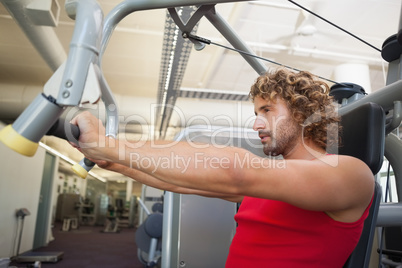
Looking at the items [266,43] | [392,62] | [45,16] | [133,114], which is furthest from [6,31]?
[392,62]

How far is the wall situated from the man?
174 inches

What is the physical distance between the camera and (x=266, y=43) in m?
3.82

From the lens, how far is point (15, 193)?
501 centimetres

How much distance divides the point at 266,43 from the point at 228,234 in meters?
2.80

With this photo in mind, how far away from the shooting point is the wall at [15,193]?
461 cm

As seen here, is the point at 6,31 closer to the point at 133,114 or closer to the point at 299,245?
the point at 133,114

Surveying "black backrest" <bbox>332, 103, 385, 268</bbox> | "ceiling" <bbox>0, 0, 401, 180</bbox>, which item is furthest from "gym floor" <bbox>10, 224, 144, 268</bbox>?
"black backrest" <bbox>332, 103, 385, 268</bbox>

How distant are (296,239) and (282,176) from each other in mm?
280

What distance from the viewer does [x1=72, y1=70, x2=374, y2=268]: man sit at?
2.03 ft

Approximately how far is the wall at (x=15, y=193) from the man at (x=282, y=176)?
4.41 m
